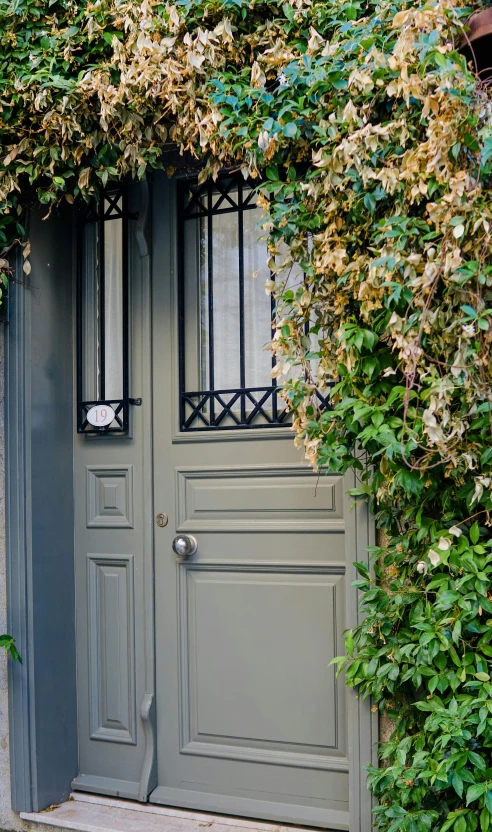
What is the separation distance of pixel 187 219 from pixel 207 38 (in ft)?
2.76

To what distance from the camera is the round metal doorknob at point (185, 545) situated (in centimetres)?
315

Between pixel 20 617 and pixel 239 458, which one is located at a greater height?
pixel 239 458

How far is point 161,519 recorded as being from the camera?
326cm

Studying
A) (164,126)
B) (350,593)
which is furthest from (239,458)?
(164,126)

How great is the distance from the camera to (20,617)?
10.6 ft

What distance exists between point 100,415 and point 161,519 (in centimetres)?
51

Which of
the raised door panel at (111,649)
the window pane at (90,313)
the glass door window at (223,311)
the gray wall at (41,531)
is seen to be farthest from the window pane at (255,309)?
the raised door panel at (111,649)


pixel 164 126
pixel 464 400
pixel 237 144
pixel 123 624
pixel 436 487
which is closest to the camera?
pixel 464 400

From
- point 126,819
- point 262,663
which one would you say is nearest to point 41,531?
point 262,663

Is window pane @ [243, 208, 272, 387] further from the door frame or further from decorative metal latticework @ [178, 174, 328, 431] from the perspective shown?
the door frame

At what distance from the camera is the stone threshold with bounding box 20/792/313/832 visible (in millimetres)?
2975

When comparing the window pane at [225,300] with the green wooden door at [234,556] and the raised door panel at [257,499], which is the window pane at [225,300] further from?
the raised door panel at [257,499]

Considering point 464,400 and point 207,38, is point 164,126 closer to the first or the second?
point 207,38

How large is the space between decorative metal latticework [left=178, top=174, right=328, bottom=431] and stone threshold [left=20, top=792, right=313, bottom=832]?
145 centimetres
